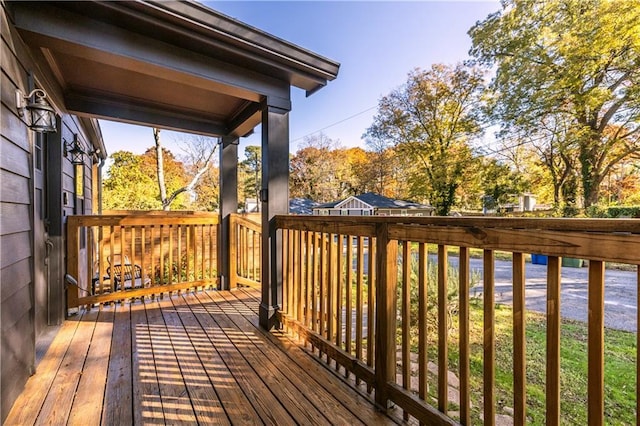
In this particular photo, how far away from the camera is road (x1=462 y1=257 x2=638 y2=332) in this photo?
4.16 meters

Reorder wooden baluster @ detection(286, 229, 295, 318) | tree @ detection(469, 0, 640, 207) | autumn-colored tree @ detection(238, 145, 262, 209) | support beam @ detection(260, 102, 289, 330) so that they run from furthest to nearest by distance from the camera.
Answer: autumn-colored tree @ detection(238, 145, 262, 209)
tree @ detection(469, 0, 640, 207)
support beam @ detection(260, 102, 289, 330)
wooden baluster @ detection(286, 229, 295, 318)

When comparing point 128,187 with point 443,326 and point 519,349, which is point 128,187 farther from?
point 519,349

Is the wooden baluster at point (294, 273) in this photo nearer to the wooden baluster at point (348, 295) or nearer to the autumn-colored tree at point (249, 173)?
the wooden baluster at point (348, 295)

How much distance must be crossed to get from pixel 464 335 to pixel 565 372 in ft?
7.76

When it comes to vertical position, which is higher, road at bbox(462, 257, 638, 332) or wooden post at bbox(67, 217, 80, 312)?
wooden post at bbox(67, 217, 80, 312)

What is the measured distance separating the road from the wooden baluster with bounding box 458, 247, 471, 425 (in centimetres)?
258

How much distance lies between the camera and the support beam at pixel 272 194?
2725 mm

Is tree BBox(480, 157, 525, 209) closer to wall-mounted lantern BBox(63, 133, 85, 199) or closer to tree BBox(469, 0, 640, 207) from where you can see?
tree BBox(469, 0, 640, 207)

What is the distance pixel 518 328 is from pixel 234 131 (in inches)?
144

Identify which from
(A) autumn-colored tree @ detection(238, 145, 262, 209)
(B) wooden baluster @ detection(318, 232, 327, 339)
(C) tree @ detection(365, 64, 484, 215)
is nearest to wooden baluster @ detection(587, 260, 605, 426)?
(B) wooden baluster @ detection(318, 232, 327, 339)

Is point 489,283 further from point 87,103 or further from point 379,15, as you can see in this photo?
point 379,15

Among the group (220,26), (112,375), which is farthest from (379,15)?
(112,375)

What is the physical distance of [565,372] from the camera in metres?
2.70

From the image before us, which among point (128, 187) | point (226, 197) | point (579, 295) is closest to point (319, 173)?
point (128, 187)
